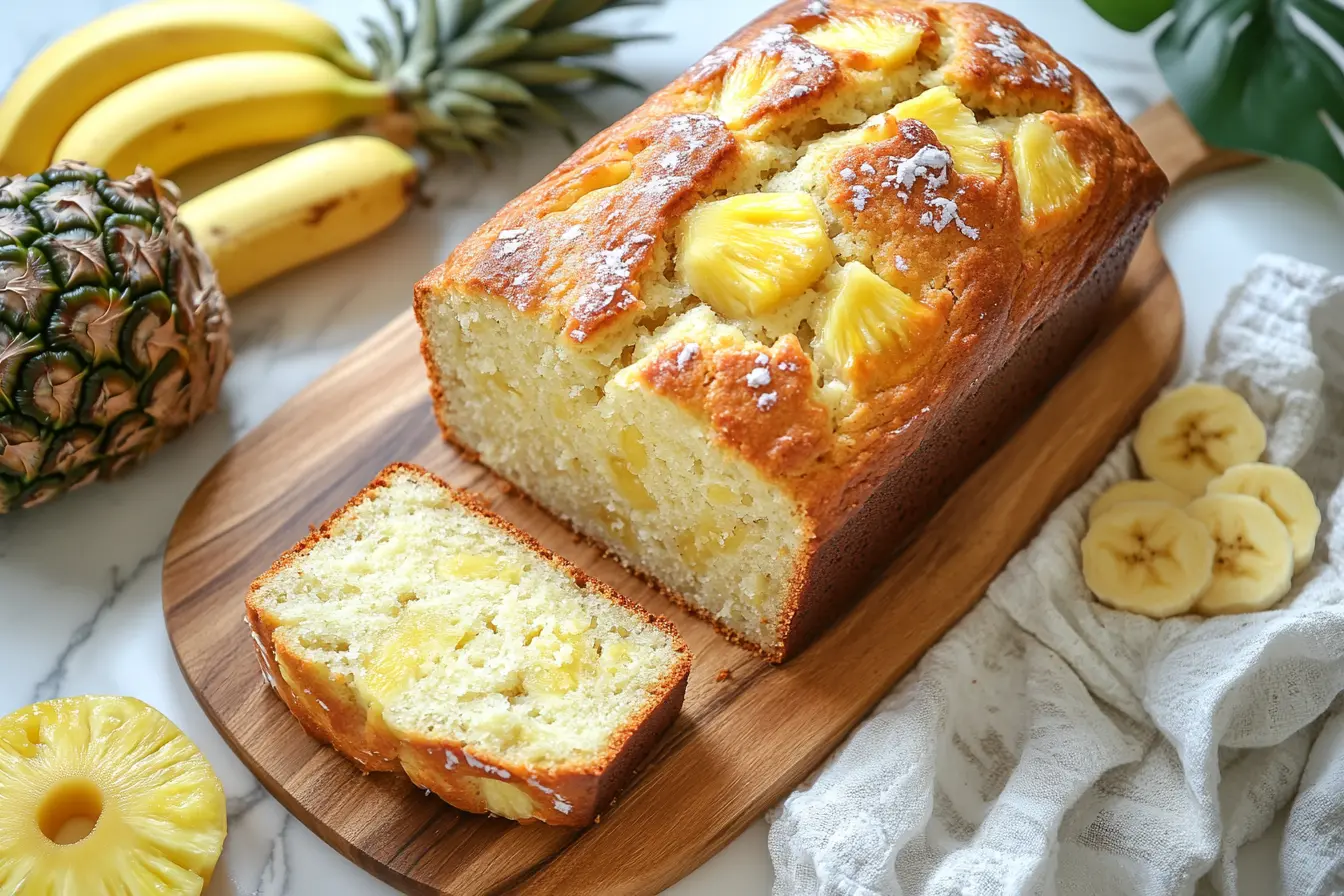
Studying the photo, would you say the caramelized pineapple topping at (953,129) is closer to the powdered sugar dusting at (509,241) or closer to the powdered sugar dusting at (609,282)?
the powdered sugar dusting at (609,282)

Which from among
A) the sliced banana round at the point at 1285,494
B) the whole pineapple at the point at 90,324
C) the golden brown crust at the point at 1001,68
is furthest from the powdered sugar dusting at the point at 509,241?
the sliced banana round at the point at 1285,494

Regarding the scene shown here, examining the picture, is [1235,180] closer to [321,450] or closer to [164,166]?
[321,450]

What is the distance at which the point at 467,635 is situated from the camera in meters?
2.96

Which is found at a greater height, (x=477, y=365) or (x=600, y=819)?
(x=477, y=365)

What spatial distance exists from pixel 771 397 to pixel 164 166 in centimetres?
227

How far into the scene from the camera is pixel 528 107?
14.6 ft

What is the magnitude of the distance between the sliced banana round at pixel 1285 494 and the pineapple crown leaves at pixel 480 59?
7.34 ft

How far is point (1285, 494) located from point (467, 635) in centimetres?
216

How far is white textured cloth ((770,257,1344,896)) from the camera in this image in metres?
2.88

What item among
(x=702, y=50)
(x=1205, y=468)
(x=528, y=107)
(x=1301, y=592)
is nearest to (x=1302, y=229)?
(x=1205, y=468)

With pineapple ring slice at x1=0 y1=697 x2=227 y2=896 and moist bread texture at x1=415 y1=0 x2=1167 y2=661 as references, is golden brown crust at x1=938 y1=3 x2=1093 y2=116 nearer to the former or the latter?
moist bread texture at x1=415 y1=0 x2=1167 y2=661

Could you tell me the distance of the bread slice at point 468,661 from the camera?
278 cm

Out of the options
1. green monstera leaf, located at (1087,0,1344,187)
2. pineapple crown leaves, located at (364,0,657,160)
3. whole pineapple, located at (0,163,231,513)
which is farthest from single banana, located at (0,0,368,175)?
green monstera leaf, located at (1087,0,1344,187)

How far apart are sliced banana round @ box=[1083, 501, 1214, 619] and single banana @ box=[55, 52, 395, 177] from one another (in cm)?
261
